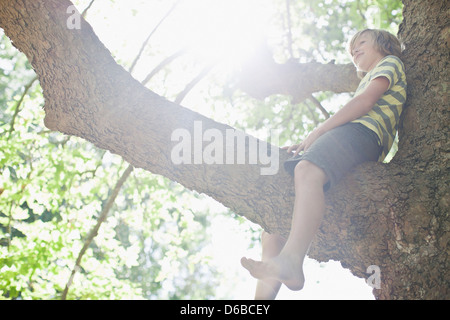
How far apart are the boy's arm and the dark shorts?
0.04 m

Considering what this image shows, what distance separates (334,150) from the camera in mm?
1879

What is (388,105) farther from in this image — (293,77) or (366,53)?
(293,77)

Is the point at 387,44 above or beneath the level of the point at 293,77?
beneath

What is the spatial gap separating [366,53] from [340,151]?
91 cm

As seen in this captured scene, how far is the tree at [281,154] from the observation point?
1.80 meters

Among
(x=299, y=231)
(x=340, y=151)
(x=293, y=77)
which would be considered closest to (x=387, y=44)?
(x=340, y=151)

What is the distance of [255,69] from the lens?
4492 millimetres

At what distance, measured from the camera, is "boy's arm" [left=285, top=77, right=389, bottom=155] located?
2014mm

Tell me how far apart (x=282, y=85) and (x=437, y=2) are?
2190mm

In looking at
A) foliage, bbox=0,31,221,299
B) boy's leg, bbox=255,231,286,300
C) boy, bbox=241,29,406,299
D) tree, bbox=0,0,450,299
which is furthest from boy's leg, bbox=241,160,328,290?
foliage, bbox=0,31,221,299

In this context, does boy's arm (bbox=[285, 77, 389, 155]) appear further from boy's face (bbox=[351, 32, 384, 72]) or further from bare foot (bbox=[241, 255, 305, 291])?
bare foot (bbox=[241, 255, 305, 291])

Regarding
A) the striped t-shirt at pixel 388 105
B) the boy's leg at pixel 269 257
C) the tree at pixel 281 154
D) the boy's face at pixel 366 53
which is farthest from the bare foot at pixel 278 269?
the boy's face at pixel 366 53

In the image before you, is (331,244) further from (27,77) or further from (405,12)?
(27,77)
